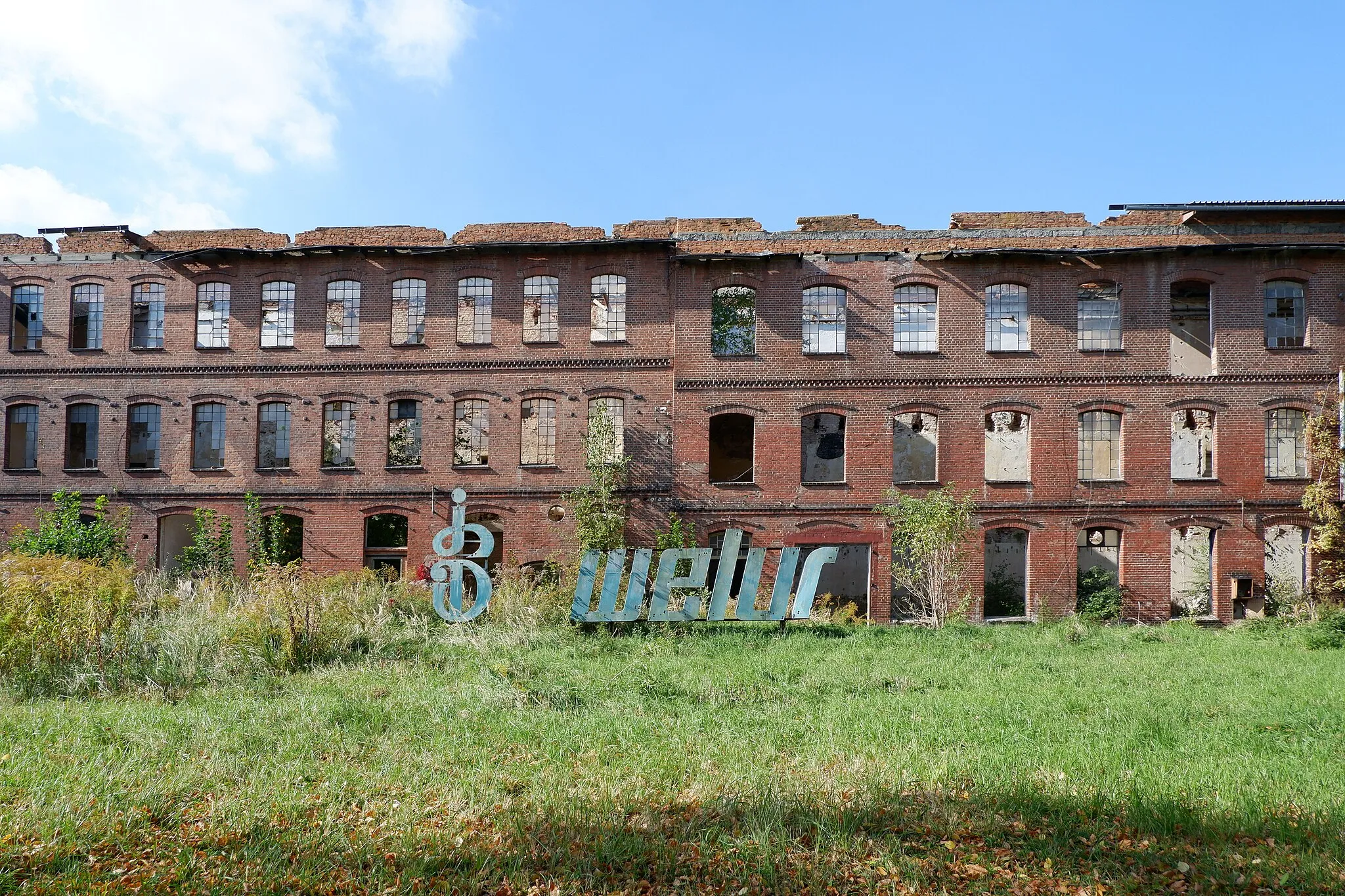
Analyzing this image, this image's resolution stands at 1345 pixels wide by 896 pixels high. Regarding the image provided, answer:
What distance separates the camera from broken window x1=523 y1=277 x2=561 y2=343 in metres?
21.1

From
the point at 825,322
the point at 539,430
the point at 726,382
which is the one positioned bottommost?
the point at 539,430

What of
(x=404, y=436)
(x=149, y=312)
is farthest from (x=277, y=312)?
(x=404, y=436)

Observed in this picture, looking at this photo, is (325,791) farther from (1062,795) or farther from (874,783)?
(1062,795)

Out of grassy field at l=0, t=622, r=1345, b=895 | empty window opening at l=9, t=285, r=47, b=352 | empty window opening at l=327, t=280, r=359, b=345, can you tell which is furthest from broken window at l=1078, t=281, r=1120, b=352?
empty window opening at l=9, t=285, r=47, b=352

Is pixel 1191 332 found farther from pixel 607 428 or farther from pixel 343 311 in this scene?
pixel 343 311

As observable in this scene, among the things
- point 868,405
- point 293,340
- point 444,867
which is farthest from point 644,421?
point 444,867

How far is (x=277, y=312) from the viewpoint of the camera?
850 inches

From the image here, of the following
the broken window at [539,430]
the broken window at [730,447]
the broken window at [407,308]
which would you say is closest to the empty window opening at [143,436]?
the broken window at [407,308]

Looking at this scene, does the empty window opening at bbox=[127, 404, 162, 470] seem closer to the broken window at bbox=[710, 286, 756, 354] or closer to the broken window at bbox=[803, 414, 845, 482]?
the broken window at bbox=[710, 286, 756, 354]

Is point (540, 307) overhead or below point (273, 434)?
overhead

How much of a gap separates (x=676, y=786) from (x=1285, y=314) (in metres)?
21.3

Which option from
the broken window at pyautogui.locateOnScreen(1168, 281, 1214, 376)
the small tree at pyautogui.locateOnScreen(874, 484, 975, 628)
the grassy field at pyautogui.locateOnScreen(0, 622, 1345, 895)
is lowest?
the grassy field at pyautogui.locateOnScreen(0, 622, 1345, 895)

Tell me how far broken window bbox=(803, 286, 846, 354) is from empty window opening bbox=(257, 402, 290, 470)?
13808 mm

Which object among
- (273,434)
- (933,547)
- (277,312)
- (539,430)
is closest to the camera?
(933,547)
